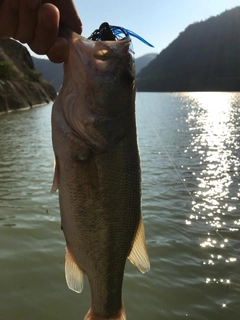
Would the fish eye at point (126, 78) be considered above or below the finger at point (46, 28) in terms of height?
below

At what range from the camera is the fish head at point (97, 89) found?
2389 mm

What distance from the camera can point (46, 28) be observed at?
2.30m

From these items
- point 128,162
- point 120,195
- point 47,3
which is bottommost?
point 120,195

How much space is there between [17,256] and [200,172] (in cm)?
829

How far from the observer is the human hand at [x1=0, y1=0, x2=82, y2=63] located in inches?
89.9

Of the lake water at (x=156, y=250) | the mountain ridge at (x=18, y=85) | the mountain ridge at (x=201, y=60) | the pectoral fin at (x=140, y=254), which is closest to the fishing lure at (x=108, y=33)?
the pectoral fin at (x=140, y=254)

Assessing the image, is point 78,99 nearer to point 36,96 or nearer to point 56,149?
point 56,149

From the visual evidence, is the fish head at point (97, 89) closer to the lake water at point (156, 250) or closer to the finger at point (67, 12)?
the finger at point (67, 12)

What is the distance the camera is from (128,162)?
2.49m

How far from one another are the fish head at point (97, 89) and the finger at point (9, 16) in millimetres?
405

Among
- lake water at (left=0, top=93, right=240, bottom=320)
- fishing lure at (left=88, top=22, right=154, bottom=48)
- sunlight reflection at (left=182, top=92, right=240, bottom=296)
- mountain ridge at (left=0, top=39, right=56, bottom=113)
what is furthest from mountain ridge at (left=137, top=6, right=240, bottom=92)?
fishing lure at (left=88, top=22, right=154, bottom=48)

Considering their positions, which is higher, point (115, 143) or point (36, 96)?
point (115, 143)

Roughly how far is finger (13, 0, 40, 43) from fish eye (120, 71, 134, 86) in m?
0.70

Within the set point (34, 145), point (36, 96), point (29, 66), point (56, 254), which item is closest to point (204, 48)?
point (29, 66)
